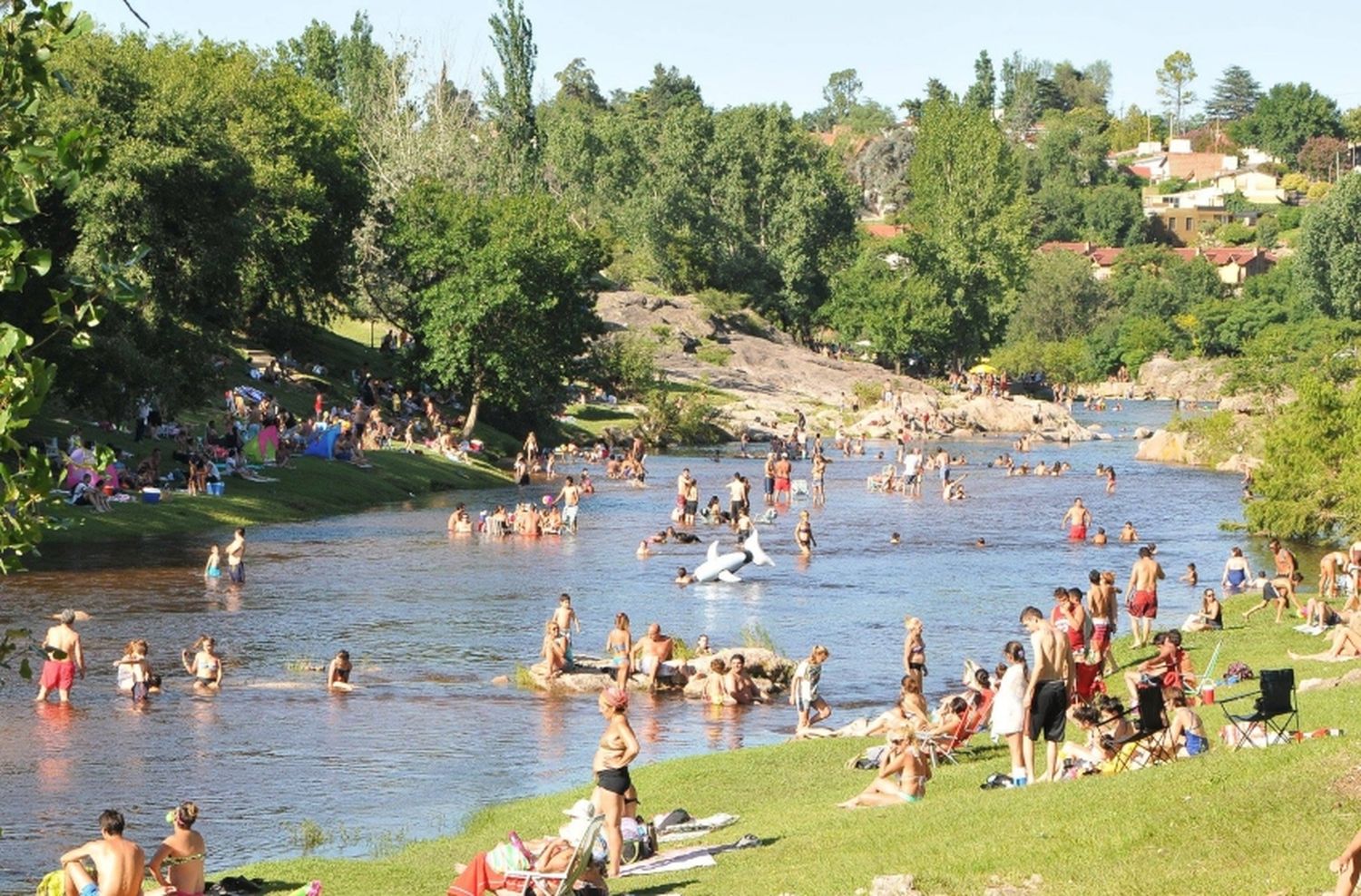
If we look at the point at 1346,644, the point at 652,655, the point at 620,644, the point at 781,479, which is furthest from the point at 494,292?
the point at 1346,644

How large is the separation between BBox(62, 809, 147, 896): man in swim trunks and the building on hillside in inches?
5411

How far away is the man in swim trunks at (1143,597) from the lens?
3098 cm

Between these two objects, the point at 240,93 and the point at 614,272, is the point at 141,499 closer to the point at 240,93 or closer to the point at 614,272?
the point at 240,93

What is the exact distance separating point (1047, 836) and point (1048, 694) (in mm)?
4319

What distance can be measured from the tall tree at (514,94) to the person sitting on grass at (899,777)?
87.6 meters

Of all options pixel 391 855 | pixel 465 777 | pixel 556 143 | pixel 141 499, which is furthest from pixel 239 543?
pixel 556 143

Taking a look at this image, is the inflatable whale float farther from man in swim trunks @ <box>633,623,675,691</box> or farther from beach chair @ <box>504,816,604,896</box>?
beach chair @ <box>504,816,604,896</box>

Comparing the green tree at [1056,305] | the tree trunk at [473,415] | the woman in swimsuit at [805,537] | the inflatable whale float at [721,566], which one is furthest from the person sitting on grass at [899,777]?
the green tree at [1056,305]

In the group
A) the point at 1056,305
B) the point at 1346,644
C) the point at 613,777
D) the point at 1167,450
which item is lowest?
the point at 613,777

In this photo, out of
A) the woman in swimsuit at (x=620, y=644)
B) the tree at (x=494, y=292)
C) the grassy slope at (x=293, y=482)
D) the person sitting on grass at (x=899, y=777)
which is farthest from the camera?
the tree at (x=494, y=292)

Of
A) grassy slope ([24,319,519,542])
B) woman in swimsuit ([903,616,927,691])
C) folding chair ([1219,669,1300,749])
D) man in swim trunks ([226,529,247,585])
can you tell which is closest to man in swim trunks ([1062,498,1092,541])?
grassy slope ([24,319,519,542])

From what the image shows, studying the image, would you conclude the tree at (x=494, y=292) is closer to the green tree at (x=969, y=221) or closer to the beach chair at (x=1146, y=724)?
the green tree at (x=969, y=221)

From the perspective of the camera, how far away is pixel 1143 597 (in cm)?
3098

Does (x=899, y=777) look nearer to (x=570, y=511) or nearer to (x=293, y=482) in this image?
(x=570, y=511)
